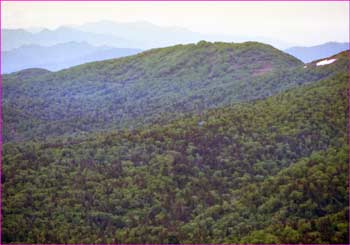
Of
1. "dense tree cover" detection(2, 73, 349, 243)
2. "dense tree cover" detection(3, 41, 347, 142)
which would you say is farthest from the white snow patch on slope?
"dense tree cover" detection(2, 73, 349, 243)

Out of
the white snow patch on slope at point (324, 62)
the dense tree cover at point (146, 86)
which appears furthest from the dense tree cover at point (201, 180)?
the dense tree cover at point (146, 86)

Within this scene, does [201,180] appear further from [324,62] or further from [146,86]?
[146,86]

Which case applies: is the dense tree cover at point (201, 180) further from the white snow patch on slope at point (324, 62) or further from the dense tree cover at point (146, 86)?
the dense tree cover at point (146, 86)

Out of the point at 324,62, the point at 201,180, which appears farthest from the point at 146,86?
the point at 201,180

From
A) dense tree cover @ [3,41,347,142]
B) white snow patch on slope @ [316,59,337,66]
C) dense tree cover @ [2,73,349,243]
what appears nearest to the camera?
dense tree cover @ [2,73,349,243]

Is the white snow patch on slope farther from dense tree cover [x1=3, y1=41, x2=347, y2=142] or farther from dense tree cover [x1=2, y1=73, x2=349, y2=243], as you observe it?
dense tree cover [x1=2, y1=73, x2=349, y2=243]
